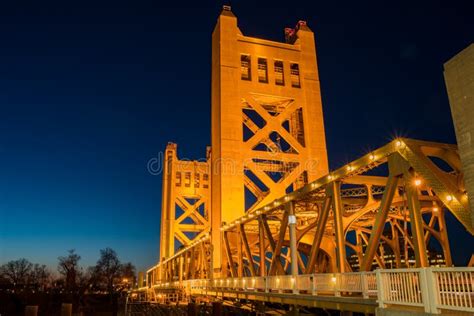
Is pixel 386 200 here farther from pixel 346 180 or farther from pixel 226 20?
pixel 226 20

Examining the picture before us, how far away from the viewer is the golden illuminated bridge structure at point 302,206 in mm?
10742

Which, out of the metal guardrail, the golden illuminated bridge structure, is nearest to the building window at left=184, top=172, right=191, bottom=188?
the golden illuminated bridge structure

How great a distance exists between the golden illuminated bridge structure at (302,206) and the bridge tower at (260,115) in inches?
3.5

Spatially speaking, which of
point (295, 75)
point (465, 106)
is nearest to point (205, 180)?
point (295, 75)

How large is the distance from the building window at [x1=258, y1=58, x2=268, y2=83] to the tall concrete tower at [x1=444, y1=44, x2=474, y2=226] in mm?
25974

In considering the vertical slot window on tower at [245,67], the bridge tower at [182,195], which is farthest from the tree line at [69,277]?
the vertical slot window on tower at [245,67]

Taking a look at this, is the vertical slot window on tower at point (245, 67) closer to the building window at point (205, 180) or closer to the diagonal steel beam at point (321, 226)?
the diagonal steel beam at point (321, 226)

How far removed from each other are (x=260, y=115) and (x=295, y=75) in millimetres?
5284

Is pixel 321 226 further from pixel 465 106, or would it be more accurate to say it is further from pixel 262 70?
pixel 262 70

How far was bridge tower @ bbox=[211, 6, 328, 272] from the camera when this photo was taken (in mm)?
31266

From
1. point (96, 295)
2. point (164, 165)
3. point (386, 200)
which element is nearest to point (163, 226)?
point (164, 165)

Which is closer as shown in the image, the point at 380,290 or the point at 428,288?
the point at 428,288

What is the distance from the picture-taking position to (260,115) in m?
33.8

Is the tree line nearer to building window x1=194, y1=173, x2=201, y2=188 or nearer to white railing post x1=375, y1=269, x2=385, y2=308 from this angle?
building window x1=194, y1=173, x2=201, y2=188
